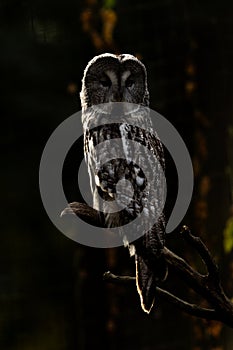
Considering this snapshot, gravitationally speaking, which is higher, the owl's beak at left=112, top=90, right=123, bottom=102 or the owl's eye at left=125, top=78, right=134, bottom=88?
the owl's eye at left=125, top=78, right=134, bottom=88

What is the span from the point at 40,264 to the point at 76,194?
0.55 metres

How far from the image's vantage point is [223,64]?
3227 millimetres

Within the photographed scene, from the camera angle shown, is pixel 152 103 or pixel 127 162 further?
pixel 152 103

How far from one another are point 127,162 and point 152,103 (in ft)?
3.92

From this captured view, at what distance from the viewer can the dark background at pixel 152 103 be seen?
3232 mm

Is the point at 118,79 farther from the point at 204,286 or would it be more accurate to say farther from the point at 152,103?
the point at 152,103

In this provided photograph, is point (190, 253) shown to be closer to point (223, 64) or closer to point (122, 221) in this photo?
point (223, 64)

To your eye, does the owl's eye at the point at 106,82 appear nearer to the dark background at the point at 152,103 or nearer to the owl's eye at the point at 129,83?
the owl's eye at the point at 129,83

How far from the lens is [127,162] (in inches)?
79.9

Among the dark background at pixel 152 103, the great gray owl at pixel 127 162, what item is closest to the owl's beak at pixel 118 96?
the great gray owl at pixel 127 162

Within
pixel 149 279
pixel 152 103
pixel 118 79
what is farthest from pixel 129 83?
pixel 152 103

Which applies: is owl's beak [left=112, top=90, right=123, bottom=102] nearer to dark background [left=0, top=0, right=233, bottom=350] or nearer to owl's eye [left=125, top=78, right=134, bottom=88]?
owl's eye [left=125, top=78, right=134, bottom=88]

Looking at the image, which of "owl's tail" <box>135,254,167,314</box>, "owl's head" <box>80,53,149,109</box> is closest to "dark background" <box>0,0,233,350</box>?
"owl's head" <box>80,53,149,109</box>

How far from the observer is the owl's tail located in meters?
1.72
